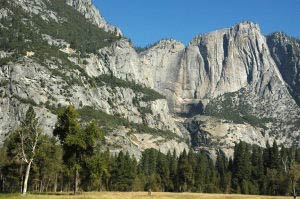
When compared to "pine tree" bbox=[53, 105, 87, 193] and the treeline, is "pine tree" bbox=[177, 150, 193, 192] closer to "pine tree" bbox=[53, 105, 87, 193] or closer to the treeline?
the treeline

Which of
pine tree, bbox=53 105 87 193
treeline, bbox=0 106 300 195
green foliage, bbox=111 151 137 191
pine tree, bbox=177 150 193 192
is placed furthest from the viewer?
pine tree, bbox=177 150 193 192

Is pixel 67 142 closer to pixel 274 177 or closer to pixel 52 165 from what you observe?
pixel 52 165

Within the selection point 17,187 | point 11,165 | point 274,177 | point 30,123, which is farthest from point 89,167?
point 274,177

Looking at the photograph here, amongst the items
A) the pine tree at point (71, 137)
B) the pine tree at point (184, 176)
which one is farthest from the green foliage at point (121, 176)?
the pine tree at point (71, 137)

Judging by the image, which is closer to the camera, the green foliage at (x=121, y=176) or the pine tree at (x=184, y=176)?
the green foliage at (x=121, y=176)

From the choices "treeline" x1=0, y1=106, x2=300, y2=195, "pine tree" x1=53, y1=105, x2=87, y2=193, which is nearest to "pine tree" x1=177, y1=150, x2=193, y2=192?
"treeline" x1=0, y1=106, x2=300, y2=195

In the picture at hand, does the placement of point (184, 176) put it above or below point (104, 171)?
above

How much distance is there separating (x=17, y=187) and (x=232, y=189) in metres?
86.3

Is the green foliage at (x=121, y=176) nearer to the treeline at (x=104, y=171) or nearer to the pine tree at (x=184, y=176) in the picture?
the treeline at (x=104, y=171)

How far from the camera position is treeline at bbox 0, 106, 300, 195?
266ft

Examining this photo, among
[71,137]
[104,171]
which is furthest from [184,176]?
[71,137]

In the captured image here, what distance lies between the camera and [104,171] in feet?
334

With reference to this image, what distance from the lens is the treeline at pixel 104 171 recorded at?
81000 millimetres

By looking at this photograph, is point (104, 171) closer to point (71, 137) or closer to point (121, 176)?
point (71, 137)
